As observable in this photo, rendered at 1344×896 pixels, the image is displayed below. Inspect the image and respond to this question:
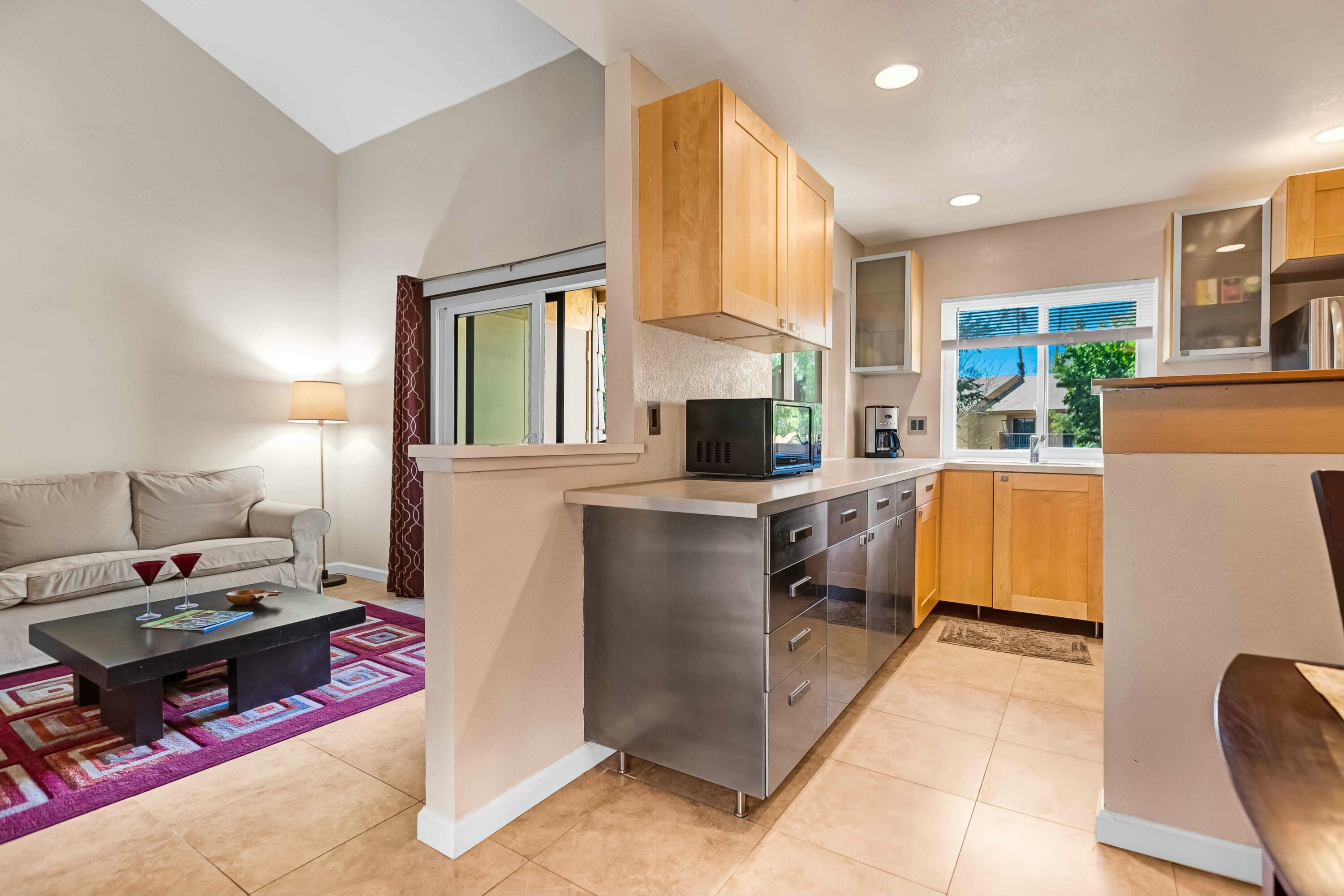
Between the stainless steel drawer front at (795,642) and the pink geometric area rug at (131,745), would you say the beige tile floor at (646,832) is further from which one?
the stainless steel drawer front at (795,642)

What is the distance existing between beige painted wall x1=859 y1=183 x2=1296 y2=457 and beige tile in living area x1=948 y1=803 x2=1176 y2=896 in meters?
2.87

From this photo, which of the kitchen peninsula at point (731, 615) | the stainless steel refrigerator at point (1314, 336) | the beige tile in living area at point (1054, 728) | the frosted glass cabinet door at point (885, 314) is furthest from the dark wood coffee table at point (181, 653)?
the stainless steel refrigerator at point (1314, 336)

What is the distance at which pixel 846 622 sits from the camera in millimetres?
2230

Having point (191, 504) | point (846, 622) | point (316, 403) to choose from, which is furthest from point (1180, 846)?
point (316, 403)

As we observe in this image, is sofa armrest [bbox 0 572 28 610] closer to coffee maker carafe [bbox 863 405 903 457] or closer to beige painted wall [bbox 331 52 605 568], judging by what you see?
beige painted wall [bbox 331 52 605 568]

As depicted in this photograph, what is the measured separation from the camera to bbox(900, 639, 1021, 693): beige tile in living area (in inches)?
106

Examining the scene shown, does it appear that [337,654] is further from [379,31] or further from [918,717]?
[379,31]

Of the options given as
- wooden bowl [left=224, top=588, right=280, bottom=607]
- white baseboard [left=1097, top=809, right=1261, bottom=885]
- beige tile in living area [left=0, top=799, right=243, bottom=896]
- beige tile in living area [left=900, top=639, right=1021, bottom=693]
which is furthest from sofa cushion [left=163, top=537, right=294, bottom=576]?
white baseboard [left=1097, top=809, right=1261, bottom=885]

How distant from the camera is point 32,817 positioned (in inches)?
67.6

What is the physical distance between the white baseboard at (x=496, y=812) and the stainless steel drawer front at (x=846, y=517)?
0.97m

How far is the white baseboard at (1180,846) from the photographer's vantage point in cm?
→ 146

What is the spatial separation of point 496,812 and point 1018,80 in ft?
9.85

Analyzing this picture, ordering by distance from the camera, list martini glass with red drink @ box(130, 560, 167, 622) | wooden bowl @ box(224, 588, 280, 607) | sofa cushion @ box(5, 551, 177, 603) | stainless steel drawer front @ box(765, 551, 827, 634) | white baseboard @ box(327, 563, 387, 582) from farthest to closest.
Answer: white baseboard @ box(327, 563, 387, 582) < sofa cushion @ box(5, 551, 177, 603) < wooden bowl @ box(224, 588, 280, 607) < martini glass with red drink @ box(130, 560, 167, 622) < stainless steel drawer front @ box(765, 551, 827, 634)

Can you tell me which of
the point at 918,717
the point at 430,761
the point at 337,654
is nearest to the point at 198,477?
the point at 337,654
